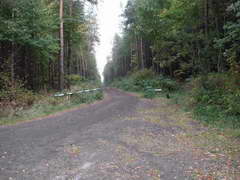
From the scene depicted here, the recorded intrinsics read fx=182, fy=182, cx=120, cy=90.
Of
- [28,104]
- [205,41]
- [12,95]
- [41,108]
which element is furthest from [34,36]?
[205,41]

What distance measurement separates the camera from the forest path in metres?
3.75

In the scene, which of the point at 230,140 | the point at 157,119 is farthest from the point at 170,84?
the point at 230,140

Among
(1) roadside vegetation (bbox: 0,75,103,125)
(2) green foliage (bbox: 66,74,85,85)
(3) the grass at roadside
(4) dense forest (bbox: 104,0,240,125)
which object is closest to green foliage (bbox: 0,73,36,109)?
(1) roadside vegetation (bbox: 0,75,103,125)

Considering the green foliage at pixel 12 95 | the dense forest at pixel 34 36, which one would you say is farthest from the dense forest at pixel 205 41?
the green foliage at pixel 12 95

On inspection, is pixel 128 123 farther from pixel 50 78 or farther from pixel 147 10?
pixel 50 78

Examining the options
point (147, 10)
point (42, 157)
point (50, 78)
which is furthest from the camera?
point (50, 78)

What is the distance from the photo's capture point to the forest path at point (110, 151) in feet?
12.3

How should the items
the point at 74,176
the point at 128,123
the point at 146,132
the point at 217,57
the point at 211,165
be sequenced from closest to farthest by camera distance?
the point at 74,176, the point at 211,165, the point at 146,132, the point at 128,123, the point at 217,57

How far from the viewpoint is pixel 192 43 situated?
12703 mm

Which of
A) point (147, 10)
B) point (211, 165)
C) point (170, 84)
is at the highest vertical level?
point (147, 10)

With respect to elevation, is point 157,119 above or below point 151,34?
below

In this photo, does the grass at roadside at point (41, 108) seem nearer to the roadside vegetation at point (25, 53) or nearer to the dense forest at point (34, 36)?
the roadside vegetation at point (25, 53)

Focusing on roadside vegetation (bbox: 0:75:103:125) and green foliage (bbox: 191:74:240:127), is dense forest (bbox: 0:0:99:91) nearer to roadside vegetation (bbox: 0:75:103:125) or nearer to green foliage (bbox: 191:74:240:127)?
roadside vegetation (bbox: 0:75:103:125)

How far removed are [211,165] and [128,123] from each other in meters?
3.85
